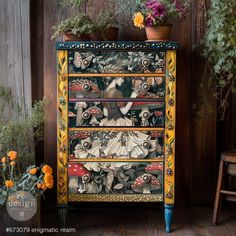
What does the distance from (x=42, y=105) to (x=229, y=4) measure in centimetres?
132

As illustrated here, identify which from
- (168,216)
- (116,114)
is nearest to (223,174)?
(168,216)

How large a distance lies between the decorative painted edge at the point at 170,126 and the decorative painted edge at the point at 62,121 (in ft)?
1.99

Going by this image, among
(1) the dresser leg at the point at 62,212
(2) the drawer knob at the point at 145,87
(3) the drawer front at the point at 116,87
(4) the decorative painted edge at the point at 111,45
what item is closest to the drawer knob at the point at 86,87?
(3) the drawer front at the point at 116,87

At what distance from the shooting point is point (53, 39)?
10.0 ft

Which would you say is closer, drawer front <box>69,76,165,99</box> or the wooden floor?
drawer front <box>69,76,165,99</box>

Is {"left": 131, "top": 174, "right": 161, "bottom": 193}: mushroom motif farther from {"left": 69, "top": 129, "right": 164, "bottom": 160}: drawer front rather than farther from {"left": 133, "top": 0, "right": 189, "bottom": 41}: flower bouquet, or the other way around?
{"left": 133, "top": 0, "right": 189, "bottom": 41}: flower bouquet

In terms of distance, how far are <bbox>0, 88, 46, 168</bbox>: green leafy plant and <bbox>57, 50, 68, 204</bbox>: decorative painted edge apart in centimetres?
24

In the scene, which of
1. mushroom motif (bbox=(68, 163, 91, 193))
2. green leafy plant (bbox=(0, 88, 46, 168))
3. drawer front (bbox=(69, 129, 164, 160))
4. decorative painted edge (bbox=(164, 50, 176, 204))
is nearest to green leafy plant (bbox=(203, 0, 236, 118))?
decorative painted edge (bbox=(164, 50, 176, 204))

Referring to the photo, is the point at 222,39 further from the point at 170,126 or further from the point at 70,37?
the point at 70,37

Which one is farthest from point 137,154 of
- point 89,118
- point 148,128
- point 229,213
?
point 229,213

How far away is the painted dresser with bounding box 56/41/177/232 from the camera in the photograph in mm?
2586

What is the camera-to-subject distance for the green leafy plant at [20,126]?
2701mm

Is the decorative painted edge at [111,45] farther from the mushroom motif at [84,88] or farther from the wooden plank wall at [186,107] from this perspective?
the wooden plank wall at [186,107]

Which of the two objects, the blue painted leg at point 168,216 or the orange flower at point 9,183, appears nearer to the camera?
the orange flower at point 9,183
